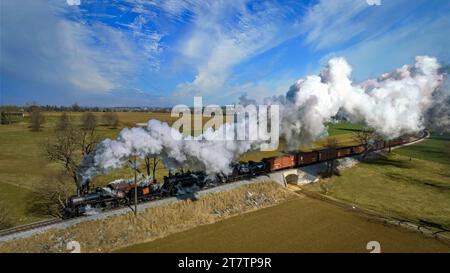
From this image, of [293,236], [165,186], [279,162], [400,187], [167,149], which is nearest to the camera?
[293,236]

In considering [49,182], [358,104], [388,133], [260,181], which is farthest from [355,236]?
[49,182]

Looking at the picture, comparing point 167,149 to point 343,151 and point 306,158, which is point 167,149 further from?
point 343,151

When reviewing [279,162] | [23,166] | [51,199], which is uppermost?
[279,162]

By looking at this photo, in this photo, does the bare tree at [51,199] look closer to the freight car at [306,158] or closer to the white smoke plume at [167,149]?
the white smoke plume at [167,149]

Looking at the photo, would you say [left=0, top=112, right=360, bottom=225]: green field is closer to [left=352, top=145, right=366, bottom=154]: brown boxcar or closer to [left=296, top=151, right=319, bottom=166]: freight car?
[left=296, top=151, right=319, bottom=166]: freight car

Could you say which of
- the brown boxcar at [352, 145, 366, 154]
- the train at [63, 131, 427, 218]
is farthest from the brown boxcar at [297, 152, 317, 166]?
the brown boxcar at [352, 145, 366, 154]

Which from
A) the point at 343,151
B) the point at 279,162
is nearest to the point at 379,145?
the point at 343,151

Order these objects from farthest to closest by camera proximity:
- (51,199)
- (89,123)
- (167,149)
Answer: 1. (89,123)
2. (51,199)
3. (167,149)
